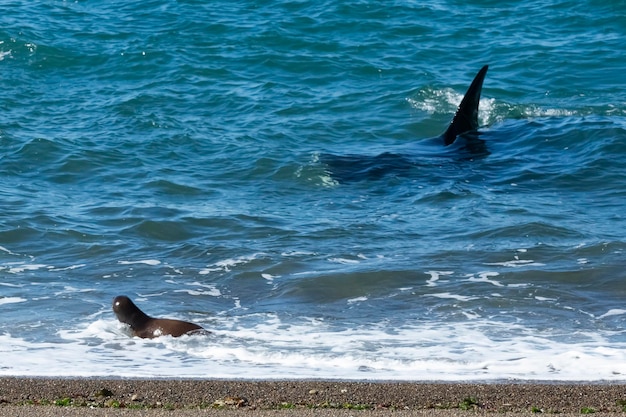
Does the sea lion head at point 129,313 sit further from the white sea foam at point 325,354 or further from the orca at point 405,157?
the orca at point 405,157

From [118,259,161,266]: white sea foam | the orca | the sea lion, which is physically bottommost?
the orca

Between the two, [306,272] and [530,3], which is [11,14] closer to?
[530,3]

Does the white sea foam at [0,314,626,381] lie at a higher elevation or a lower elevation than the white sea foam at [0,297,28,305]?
higher

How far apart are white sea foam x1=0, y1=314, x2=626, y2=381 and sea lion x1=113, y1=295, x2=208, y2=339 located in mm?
74

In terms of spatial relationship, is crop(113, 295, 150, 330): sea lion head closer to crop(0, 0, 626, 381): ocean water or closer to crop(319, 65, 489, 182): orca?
crop(0, 0, 626, 381): ocean water

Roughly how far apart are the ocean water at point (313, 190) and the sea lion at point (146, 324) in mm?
117

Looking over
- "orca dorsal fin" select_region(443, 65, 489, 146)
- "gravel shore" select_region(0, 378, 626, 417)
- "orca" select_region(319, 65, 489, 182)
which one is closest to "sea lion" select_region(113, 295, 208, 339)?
"gravel shore" select_region(0, 378, 626, 417)

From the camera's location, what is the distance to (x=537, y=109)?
1600 centimetres

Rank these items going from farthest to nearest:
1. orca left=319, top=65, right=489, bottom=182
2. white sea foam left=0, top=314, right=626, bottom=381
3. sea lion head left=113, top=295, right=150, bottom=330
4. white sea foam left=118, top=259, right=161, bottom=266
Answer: orca left=319, top=65, right=489, bottom=182 → white sea foam left=118, top=259, right=161, bottom=266 → sea lion head left=113, top=295, right=150, bottom=330 → white sea foam left=0, top=314, right=626, bottom=381

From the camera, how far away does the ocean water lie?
296 inches

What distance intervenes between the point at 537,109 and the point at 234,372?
10192mm

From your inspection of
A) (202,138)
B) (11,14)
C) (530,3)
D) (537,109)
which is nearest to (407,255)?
(202,138)

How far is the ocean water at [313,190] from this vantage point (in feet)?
24.7

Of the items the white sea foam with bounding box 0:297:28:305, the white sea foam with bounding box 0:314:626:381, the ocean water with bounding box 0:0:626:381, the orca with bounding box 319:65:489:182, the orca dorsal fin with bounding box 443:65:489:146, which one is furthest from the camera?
the orca dorsal fin with bounding box 443:65:489:146
